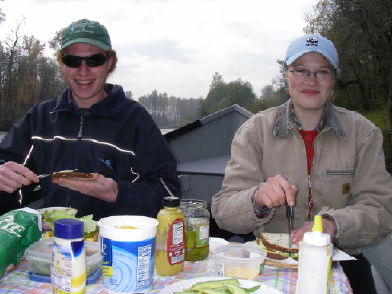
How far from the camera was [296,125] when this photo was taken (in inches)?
109

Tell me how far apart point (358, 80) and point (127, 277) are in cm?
2927

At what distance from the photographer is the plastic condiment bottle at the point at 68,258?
1.42 m

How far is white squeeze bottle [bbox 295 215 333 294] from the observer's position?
1469mm

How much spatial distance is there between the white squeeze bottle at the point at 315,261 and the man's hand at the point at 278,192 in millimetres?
481

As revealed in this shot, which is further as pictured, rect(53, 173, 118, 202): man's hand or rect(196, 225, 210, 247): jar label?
rect(53, 173, 118, 202): man's hand

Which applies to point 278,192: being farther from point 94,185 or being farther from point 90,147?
point 90,147

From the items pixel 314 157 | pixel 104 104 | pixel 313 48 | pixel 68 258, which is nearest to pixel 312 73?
pixel 313 48

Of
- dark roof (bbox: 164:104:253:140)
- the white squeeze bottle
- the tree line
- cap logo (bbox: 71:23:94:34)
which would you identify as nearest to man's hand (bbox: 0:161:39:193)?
cap logo (bbox: 71:23:94:34)

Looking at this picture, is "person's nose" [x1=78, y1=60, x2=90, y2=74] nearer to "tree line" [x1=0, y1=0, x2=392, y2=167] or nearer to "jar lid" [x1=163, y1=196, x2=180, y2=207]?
"jar lid" [x1=163, y1=196, x2=180, y2=207]

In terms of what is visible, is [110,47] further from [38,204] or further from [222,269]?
[222,269]

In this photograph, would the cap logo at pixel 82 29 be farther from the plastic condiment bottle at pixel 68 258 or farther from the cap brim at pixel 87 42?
the plastic condiment bottle at pixel 68 258

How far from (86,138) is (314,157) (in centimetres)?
144

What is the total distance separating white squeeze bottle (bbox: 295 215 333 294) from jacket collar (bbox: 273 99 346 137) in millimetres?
1303

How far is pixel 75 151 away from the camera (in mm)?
2875
